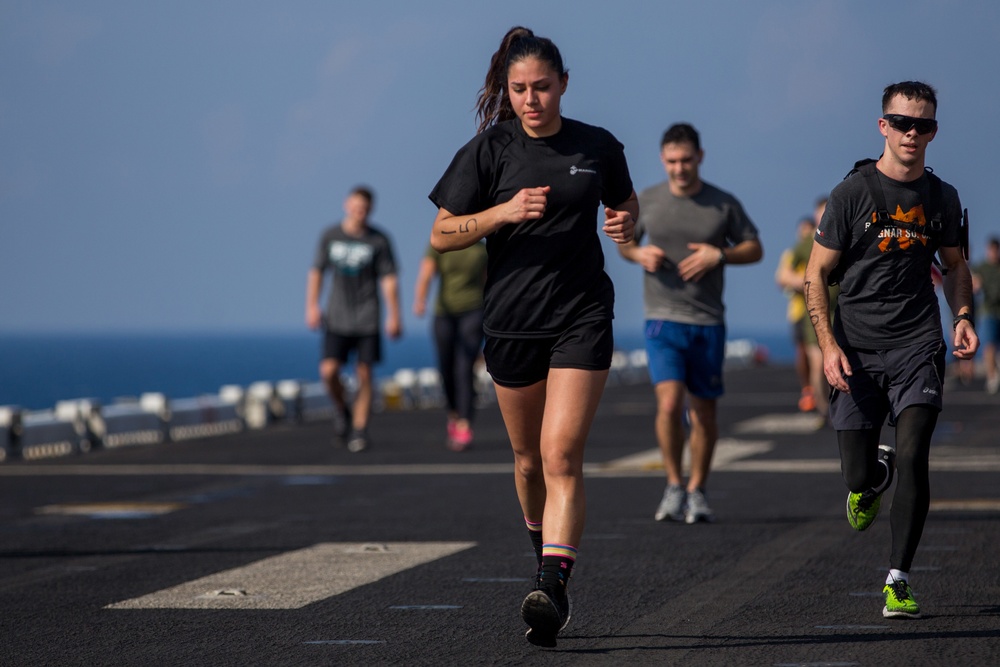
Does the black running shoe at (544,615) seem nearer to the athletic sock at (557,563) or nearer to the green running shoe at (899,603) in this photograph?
the athletic sock at (557,563)

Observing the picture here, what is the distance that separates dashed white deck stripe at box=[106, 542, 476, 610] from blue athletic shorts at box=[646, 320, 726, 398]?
1.60 meters

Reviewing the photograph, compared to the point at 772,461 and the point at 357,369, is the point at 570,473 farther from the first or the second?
the point at 357,369

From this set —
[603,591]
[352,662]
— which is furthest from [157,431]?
[352,662]

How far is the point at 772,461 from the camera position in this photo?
12.5m

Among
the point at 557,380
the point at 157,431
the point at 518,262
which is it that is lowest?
the point at 157,431

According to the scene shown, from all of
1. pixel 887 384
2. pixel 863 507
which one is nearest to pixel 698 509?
pixel 863 507

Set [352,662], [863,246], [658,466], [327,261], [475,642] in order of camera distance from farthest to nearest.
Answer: [327,261], [658,466], [863,246], [475,642], [352,662]

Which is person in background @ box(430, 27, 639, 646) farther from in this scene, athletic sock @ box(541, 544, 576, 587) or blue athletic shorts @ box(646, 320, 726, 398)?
blue athletic shorts @ box(646, 320, 726, 398)

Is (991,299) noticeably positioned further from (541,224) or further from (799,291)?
(541,224)

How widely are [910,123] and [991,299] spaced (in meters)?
17.9

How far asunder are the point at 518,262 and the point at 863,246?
134 centimetres

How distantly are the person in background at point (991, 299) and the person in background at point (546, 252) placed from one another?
58.8ft

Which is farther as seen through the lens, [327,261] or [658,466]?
[327,261]

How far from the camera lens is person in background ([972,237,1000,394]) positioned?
74.7ft
